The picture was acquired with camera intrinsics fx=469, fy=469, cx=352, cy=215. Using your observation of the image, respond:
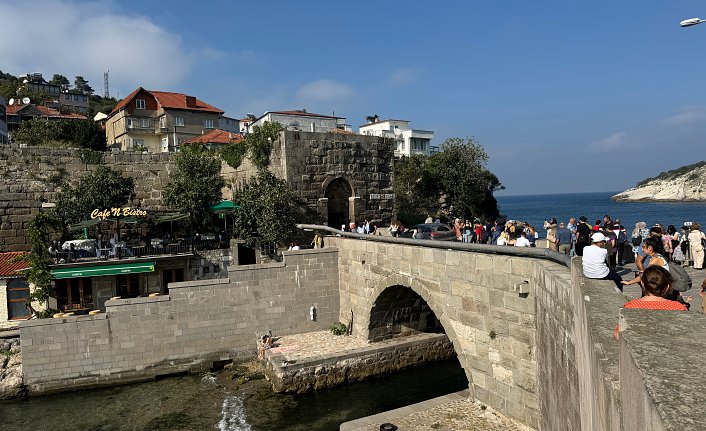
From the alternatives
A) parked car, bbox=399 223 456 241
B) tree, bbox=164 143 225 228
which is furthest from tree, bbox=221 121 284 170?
parked car, bbox=399 223 456 241

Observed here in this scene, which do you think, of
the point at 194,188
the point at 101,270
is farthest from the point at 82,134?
the point at 101,270

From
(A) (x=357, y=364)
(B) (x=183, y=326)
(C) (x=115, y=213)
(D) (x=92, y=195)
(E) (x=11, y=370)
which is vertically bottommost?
(A) (x=357, y=364)

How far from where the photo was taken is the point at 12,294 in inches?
812

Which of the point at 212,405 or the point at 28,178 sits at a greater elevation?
the point at 28,178

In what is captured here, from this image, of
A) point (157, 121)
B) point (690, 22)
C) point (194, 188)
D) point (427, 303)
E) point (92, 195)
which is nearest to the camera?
point (690, 22)

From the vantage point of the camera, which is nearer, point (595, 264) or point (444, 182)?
point (595, 264)

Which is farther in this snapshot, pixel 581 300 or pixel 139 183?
pixel 139 183

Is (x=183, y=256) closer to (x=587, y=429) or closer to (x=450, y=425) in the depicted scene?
(x=450, y=425)

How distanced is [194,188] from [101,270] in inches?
268

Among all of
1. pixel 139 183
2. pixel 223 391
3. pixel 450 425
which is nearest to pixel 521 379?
pixel 450 425

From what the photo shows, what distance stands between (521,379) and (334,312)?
36.7 feet

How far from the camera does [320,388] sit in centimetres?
1753

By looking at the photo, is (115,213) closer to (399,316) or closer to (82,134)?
(399,316)

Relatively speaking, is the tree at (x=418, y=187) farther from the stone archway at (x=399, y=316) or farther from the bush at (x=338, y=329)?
the bush at (x=338, y=329)
